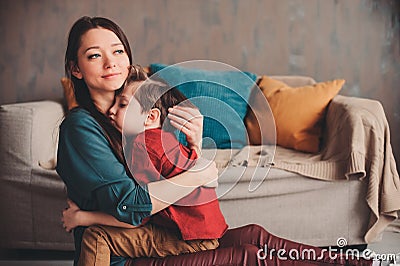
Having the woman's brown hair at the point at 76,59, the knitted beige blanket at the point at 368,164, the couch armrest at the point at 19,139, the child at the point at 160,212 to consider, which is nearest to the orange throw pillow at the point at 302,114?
the knitted beige blanket at the point at 368,164

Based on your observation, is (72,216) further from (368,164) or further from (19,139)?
(368,164)

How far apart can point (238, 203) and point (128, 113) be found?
1.31 m

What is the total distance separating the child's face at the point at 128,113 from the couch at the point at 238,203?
49.4 inches

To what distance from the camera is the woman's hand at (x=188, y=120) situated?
1.14 m

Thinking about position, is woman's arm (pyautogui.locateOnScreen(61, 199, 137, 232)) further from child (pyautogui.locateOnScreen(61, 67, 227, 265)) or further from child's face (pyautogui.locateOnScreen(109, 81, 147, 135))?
child's face (pyautogui.locateOnScreen(109, 81, 147, 135))

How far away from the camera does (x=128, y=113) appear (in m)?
1.16

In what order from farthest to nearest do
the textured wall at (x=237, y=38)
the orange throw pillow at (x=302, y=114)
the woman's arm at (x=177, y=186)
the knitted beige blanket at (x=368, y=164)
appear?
the textured wall at (x=237, y=38)
the orange throw pillow at (x=302, y=114)
the knitted beige blanket at (x=368, y=164)
the woman's arm at (x=177, y=186)

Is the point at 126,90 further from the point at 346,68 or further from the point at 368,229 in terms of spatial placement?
the point at 346,68

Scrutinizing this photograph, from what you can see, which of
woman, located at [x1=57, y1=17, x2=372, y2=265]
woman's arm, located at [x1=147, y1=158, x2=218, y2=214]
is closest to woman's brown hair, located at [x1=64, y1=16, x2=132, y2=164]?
woman, located at [x1=57, y1=17, x2=372, y2=265]

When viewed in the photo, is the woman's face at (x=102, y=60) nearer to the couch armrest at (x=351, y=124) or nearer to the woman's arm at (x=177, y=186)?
the woman's arm at (x=177, y=186)

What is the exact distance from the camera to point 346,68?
11.1 ft

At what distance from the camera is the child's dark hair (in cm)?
115

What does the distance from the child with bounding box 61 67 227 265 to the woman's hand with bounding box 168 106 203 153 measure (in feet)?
0.07

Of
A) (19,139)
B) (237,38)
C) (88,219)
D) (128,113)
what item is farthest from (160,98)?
(237,38)
